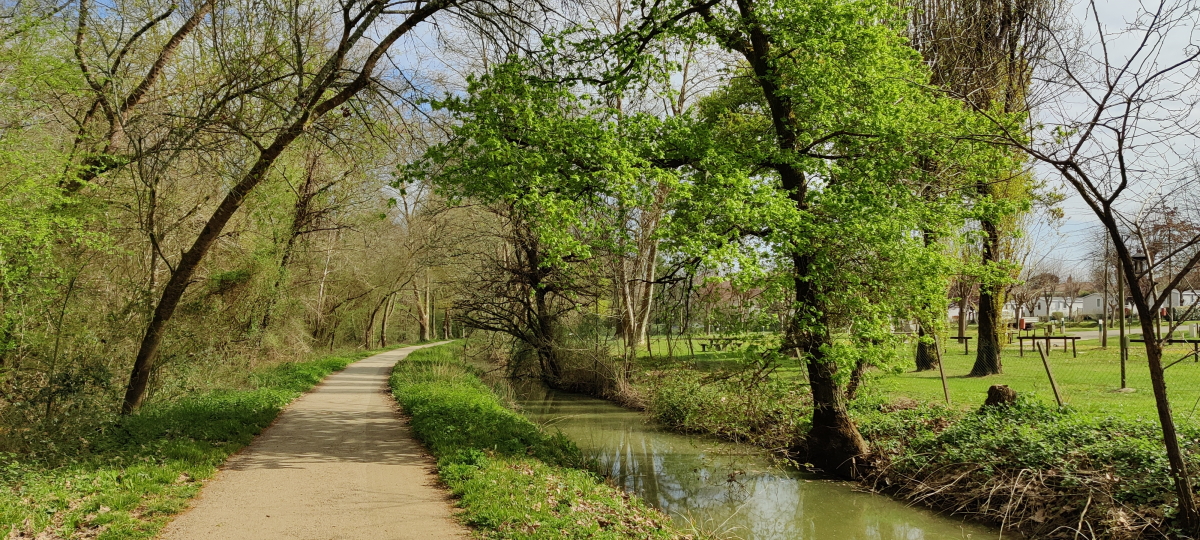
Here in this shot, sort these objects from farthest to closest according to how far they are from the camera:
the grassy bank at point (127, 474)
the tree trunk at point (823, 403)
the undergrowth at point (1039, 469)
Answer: the tree trunk at point (823, 403)
the undergrowth at point (1039, 469)
the grassy bank at point (127, 474)

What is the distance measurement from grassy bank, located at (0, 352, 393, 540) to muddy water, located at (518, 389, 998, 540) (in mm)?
5715

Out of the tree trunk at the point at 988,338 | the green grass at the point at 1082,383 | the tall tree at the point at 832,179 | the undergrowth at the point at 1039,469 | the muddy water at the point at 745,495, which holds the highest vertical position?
the tall tree at the point at 832,179

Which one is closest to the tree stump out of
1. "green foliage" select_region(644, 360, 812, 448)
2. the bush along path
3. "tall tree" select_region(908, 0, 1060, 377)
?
"green foliage" select_region(644, 360, 812, 448)

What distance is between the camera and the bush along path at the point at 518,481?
6.69 metres

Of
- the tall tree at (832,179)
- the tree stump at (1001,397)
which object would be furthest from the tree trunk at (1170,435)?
the tree stump at (1001,397)

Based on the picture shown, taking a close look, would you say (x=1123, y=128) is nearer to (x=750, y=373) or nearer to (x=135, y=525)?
(x=750, y=373)

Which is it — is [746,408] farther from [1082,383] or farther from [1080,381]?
[1080,381]

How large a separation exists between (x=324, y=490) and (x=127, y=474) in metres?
2.09

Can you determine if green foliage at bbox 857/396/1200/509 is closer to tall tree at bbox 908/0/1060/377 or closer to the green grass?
the green grass

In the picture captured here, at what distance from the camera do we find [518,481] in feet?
26.5

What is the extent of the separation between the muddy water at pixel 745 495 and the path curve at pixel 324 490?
131 inches

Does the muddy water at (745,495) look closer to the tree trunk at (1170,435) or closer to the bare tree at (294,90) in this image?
the tree trunk at (1170,435)

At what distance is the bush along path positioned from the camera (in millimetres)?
6688

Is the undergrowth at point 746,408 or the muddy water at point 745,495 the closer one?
the muddy water at point 745,495
